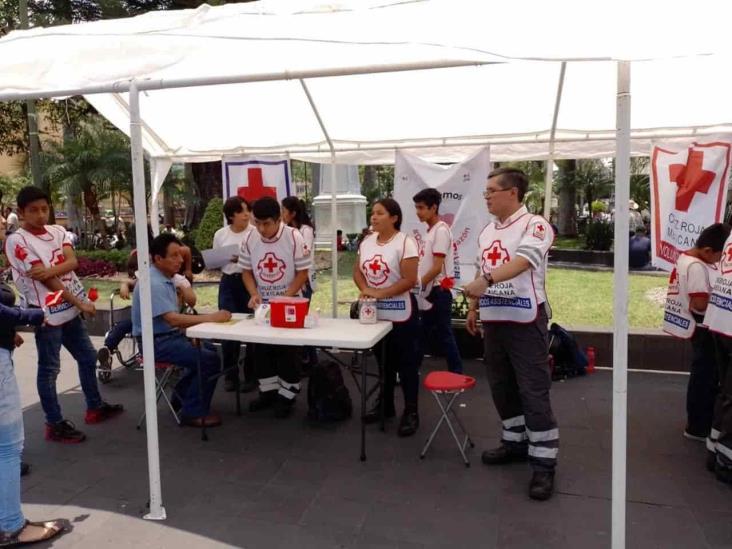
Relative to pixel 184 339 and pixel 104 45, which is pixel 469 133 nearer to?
pixel 184 339

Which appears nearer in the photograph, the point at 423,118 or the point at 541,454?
the point at 541,454

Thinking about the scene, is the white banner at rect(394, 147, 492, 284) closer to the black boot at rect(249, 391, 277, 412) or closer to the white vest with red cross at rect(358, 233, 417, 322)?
the white vest with red cross at rect(358, 233, 417, 322)

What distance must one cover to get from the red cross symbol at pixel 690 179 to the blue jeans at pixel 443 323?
1.91 m

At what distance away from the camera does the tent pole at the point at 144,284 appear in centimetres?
279

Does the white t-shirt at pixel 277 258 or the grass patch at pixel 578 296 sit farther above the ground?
the white t-shirt at pixel 277 258

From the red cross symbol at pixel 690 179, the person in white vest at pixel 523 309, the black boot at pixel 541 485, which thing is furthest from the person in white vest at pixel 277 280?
the red cross symbol at pixel 690 179

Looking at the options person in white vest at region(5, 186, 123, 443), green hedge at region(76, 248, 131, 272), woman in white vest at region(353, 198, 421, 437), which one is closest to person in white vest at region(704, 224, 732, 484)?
woman in white vest at region(353, 198, 421, 437)

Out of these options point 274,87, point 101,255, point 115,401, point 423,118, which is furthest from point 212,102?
point 101,255

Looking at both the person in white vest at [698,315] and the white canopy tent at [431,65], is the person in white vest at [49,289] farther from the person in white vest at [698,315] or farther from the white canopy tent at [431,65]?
the person in white vest at [698,315]

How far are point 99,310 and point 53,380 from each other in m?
3.22

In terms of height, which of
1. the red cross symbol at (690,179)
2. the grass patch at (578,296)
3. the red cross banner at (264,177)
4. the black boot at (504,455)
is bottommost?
the black boot at (504,455)

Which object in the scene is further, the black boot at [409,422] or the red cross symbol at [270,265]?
the red cross symbol at [270,265]

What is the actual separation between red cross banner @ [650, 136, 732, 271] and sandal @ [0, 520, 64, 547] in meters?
4.24

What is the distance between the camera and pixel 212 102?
17.5 feet
